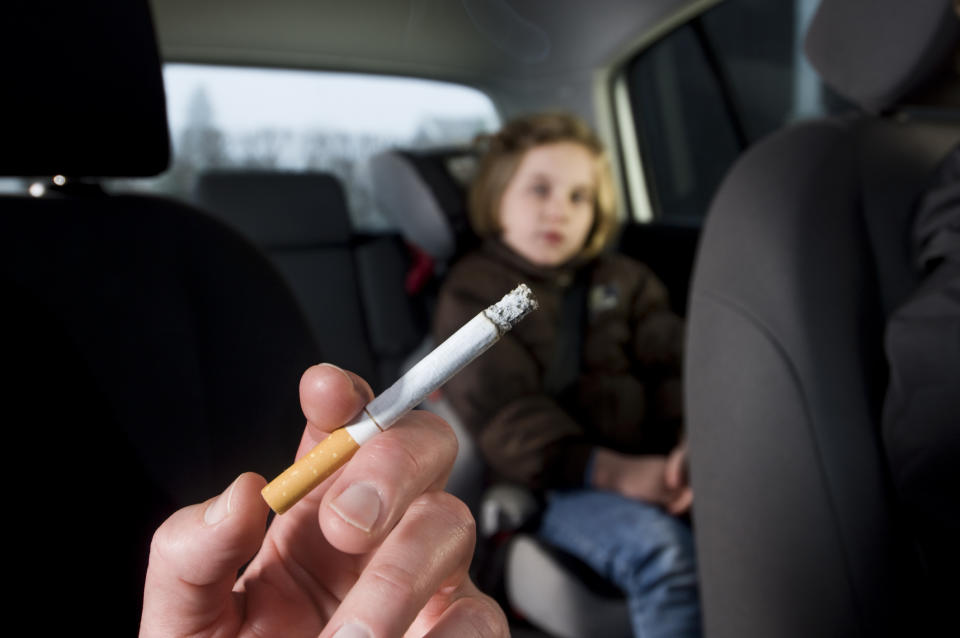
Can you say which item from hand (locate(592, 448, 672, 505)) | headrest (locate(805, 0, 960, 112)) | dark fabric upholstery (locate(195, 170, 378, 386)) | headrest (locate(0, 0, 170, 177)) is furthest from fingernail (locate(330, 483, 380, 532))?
dark fabric upholstery (locate(195, 170, 378, 386))

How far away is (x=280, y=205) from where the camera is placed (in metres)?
1.53

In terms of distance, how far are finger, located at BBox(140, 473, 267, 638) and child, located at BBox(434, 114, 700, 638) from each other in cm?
61

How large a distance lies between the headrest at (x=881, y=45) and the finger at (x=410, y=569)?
0.66 metres

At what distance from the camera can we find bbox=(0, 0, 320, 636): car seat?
0.44 meters

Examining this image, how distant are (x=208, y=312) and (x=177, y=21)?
3.09 ft

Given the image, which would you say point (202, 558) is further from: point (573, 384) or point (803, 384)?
point (573, 384)

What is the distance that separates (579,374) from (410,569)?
874mm

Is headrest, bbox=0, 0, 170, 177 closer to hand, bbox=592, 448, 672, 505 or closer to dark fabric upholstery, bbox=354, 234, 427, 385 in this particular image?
hand, bbox=592, 448, 672, 505

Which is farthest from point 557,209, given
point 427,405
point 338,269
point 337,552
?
point 337,552

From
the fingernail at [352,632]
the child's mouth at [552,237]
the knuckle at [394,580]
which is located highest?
the knuckle at [394,580]

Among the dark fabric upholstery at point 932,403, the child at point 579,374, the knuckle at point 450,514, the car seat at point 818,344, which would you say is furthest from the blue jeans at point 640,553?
the knuckle at point 450,514

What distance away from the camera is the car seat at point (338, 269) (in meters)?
1.53

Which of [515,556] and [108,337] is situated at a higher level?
[108,337]

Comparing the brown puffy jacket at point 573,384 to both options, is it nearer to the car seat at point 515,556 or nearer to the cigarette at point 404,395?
the car seat at point 515,556
